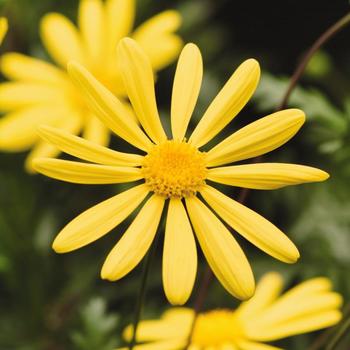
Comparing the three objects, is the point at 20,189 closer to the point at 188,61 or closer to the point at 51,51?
the point at 51,51

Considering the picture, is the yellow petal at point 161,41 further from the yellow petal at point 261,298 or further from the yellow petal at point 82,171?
the yellow petal at point 82,171

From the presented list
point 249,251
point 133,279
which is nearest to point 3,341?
point 133,279

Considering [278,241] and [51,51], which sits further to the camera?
[51,51]

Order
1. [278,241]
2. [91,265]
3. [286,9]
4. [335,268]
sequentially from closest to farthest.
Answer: [278,241] → [335,268] → [91,265] → [286,9]

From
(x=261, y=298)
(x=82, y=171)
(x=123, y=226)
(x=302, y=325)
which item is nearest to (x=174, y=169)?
(x=82, y=171)

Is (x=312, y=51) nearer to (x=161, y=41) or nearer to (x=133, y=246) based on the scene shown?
(x=133, y=246)

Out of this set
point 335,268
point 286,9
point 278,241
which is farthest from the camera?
point 286,9

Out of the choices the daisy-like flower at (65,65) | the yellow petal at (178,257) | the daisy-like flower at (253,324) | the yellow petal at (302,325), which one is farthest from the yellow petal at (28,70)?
the yellow petal at (178,257)
